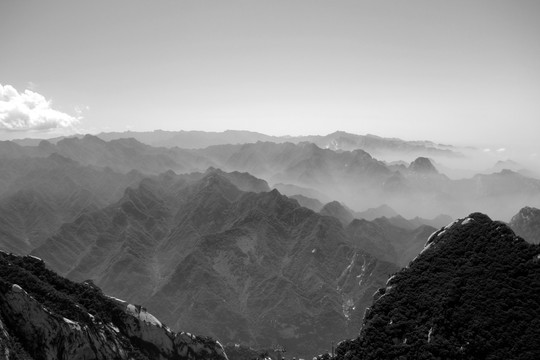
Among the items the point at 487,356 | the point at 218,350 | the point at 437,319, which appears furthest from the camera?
the point at 218,350

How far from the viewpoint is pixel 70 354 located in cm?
9844

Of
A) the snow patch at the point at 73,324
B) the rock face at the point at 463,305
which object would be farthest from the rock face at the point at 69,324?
the rock face at the point at 463,305

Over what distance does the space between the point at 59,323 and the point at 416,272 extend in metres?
71.1

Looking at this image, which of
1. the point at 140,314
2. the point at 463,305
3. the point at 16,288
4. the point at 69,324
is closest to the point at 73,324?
the point at 69,324

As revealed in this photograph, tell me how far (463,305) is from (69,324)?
74.6 m

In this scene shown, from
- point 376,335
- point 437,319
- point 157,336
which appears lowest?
point 157,336

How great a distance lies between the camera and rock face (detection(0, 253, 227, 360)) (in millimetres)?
95000

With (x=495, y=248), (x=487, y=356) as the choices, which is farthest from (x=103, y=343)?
(x=495, y=248)

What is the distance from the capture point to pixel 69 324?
330ft

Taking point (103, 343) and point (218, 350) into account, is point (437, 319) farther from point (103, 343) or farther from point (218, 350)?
point (218, 350)

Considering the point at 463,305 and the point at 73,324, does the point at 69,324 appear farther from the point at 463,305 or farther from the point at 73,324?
the point at 463,305

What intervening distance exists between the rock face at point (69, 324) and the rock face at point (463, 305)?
164 feet

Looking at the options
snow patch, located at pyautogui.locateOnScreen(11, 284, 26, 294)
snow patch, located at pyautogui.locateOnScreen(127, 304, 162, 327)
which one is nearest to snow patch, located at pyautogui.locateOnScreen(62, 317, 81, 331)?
snow patch, located at pyautogui.locateOnScreen(11, 284, 26, 294)

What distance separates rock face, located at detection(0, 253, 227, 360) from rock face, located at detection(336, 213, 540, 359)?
50.0 meters
